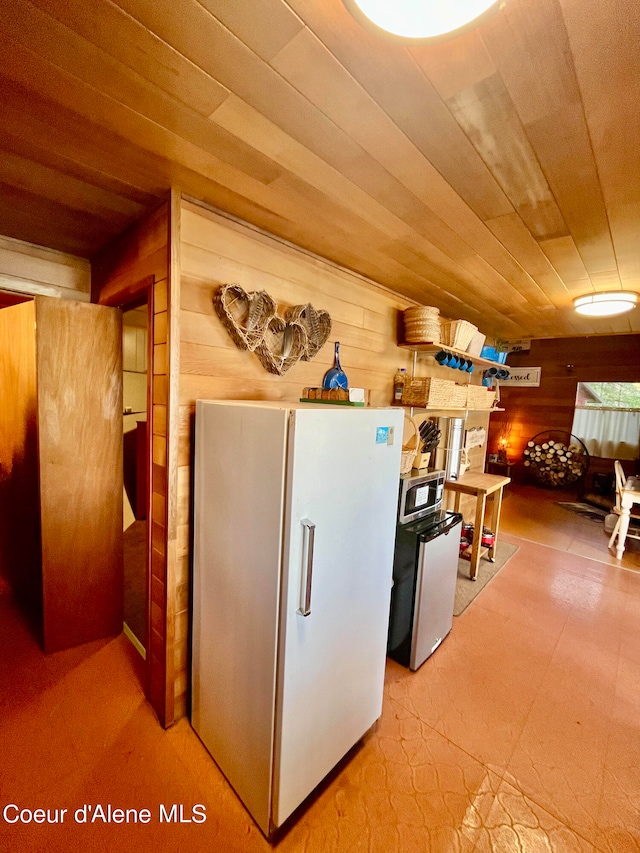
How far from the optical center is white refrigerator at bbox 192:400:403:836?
43.3 inches

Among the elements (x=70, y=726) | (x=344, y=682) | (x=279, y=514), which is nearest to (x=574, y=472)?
(x=344, y=682)

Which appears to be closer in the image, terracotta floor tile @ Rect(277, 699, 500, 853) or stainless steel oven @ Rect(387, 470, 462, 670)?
terracotta floor tile @ Rect(277, 699, 500, 853)

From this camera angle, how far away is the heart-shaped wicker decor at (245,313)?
4.95 ft

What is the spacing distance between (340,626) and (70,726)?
1379 millimetres

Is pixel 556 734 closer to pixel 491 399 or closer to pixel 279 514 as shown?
pixel 279 514

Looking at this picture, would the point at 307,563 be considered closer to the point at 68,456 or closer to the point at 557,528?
the point at 68,456

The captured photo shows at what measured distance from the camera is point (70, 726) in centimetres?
157

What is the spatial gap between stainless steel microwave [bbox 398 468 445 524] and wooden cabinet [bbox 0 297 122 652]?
1.71m

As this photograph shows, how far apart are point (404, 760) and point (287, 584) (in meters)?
1.10

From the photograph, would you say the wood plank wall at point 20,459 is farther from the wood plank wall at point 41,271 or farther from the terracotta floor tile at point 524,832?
the terracotta floor tile at point 524,832

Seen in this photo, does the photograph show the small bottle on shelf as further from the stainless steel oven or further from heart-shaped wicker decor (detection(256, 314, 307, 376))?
heart-shaped wicker decor (detection(256, 314, 307, 376))

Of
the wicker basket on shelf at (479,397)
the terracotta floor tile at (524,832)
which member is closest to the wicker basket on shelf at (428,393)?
the wicker basket on shelf at (479,397)

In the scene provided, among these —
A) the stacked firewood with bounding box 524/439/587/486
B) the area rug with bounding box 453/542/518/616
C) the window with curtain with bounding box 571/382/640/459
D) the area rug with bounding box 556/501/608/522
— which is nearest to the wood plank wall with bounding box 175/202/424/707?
the area rug with bounding box 453/542/518/616

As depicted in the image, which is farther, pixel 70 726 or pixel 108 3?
pixel 70 726
